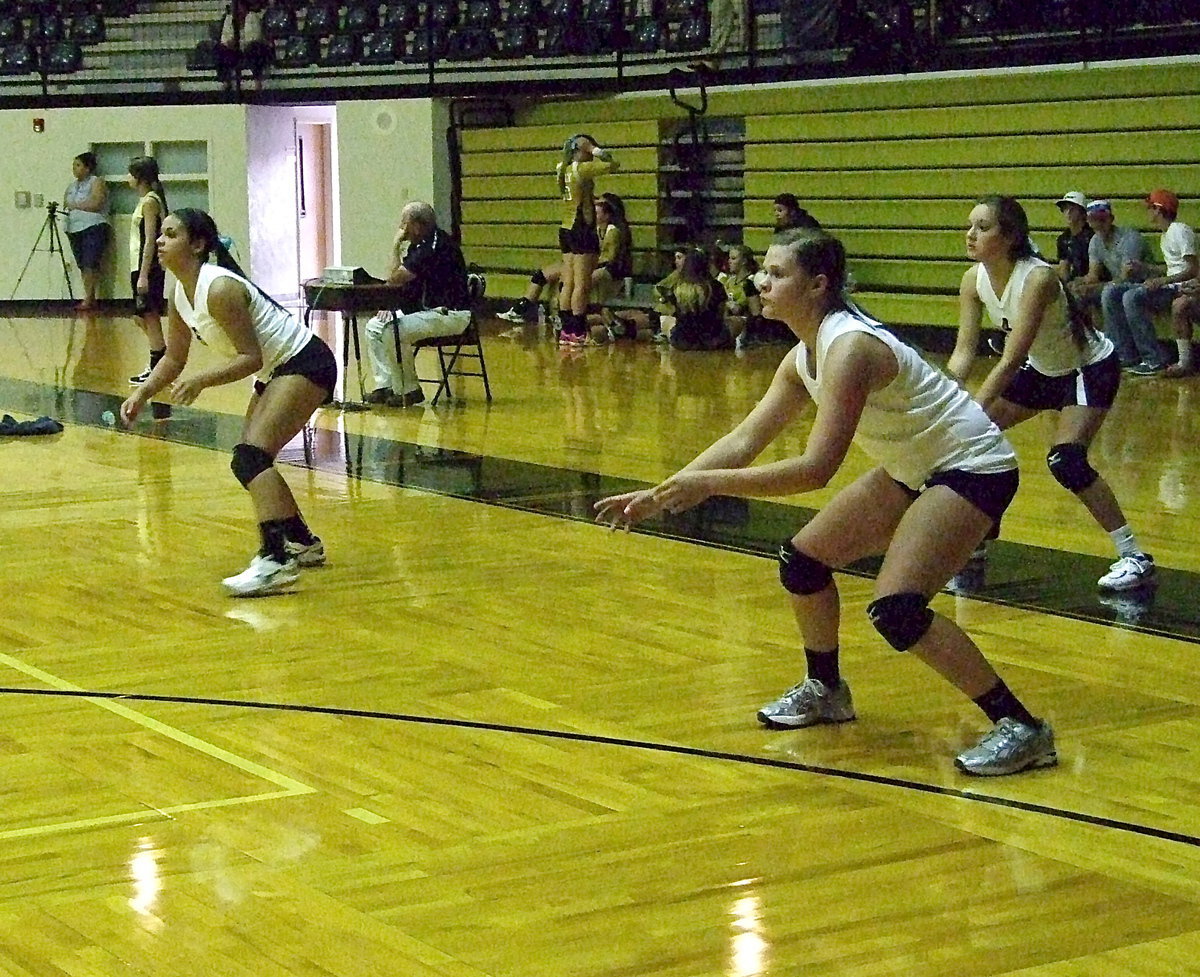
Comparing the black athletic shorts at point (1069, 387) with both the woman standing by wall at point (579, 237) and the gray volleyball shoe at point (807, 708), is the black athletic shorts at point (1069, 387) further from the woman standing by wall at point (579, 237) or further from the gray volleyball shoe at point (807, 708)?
the woman standing by wall at point (579, 237)

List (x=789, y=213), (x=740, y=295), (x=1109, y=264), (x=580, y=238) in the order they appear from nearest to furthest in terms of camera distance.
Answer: (x=1109, y=264)
(x=789, y=213)
(x=740, y=295)
(x=580, y=238)

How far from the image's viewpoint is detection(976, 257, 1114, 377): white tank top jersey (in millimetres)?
6398

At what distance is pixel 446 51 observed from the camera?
20578 millimetres

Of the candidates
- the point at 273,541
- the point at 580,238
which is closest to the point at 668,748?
the point at 273,541

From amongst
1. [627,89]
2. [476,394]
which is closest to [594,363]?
[476,394]

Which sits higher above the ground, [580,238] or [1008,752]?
[580,238]

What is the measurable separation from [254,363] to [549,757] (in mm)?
2486

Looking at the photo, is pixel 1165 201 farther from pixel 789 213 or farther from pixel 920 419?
pixel 920 419

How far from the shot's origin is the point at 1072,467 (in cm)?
664

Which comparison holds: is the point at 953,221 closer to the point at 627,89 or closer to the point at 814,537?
the point at 627,89

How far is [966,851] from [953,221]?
41.2ft

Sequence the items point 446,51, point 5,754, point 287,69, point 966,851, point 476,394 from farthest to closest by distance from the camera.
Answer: point 287,69
point 446,51
point 476,394
point 5,754
point 966,851

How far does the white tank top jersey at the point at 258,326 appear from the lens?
667 centimetres

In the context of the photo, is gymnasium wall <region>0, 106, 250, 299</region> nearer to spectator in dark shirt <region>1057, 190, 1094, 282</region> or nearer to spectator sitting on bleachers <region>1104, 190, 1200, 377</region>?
spectator in dark shirt <region>1057, 190, 1094, 282</region>
